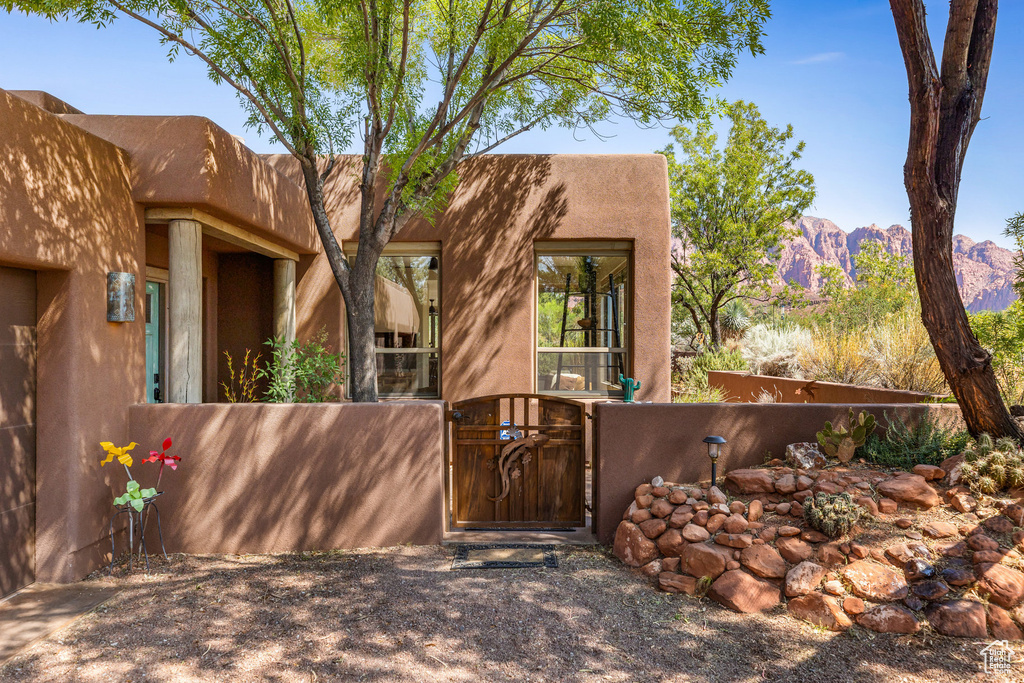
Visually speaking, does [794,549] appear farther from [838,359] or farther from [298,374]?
[838,359]

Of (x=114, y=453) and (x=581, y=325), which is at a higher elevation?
A: (x=581, y=325)

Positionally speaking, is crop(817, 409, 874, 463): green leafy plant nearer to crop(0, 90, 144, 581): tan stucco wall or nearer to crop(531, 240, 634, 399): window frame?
crop(531, 240, 634, 399): window frame

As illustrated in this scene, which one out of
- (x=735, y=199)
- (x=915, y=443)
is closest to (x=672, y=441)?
(x=915, y=443)

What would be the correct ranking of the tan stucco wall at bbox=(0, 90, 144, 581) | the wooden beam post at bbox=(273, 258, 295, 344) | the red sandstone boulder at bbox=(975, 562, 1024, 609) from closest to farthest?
the red sandstone boulder at bbox=(975, 562, 1024, 609) → the tan stucco wall at bbox=(0, 90, 144, 581) → the wooden beam post at bbox=(273, 258, 295, 344)

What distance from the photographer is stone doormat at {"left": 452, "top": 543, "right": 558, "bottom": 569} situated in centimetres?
472

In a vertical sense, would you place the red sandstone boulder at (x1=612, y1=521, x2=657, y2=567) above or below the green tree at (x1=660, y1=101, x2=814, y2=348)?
below

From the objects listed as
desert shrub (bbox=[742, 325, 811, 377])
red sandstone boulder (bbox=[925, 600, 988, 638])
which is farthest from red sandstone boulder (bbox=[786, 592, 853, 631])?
desert shrub (bbox=[742, 325, 811, 377])

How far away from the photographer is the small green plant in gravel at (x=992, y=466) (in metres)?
4.36

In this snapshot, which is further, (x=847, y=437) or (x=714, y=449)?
(x=847, y=437)

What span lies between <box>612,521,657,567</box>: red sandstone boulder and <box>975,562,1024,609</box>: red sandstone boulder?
6.93ft

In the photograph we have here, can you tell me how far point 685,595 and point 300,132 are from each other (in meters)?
5.67

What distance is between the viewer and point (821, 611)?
3.78m

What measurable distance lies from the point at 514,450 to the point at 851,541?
2.73 metres

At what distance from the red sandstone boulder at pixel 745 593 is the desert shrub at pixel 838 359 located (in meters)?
6.21
